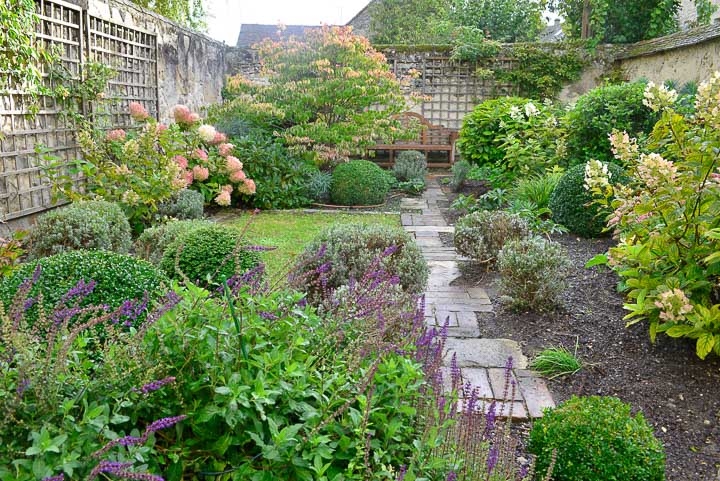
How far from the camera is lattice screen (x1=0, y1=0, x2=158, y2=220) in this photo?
5188 mm

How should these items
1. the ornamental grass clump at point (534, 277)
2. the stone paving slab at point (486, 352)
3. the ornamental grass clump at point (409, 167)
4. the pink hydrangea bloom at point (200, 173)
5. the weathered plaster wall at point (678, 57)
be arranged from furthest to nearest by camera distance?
the ornamental grass clump at point (409, 167), the weathered plaster wall at point (678, 57), the pink hydrangea bloom at point (200, 173), the ornamental grass clump at point (534, 277), the stone paving slab at point (486, 352)

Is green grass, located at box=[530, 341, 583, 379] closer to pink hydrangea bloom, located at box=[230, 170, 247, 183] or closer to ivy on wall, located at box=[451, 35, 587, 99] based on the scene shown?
pink hydrangea bloom, located at box=[230, 170, 247, 183]

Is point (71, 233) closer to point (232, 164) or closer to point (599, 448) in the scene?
point (232, 164)

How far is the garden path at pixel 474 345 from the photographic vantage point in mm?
2875

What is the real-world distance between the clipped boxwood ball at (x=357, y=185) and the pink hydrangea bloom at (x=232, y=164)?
1.44 meters

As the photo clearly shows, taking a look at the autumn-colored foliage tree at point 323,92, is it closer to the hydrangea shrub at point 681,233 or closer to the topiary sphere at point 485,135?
the topiary sphere at point 485,135

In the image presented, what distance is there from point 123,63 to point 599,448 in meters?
6.91

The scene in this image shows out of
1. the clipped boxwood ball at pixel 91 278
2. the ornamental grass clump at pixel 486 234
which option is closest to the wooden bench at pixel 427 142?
the ornamental grass clump at pixel 486 234

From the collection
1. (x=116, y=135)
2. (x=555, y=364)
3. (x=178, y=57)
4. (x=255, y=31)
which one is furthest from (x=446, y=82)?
(x=255, y=31)

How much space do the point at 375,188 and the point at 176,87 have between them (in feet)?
11.0

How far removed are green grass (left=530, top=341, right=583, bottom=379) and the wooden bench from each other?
8.44 meters

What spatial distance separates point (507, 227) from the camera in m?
4.91

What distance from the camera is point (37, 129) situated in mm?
5570

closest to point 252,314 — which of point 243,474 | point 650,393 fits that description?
point 243,474
